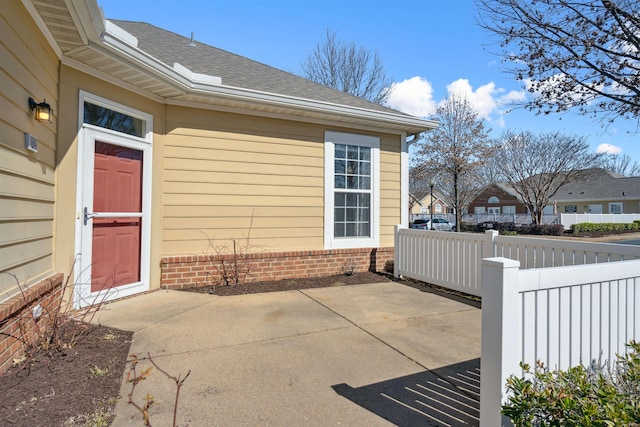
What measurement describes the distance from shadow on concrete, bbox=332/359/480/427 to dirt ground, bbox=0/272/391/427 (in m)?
1.54

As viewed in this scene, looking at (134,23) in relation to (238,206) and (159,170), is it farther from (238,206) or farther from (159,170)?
(238,206)

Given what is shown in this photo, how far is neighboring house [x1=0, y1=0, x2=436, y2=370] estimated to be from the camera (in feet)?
9.94

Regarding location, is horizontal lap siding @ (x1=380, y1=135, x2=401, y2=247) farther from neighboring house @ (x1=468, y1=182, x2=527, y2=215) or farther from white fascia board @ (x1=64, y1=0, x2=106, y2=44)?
neighboring house @ (x1=468, y1=182, x2=527, y2=215)

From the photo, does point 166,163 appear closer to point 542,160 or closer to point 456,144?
point 456,144

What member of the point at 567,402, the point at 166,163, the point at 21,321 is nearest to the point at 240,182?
the point at 166,163

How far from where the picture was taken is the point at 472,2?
456cm

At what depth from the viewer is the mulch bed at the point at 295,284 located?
5.16 metres

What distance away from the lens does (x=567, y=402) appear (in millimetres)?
1405

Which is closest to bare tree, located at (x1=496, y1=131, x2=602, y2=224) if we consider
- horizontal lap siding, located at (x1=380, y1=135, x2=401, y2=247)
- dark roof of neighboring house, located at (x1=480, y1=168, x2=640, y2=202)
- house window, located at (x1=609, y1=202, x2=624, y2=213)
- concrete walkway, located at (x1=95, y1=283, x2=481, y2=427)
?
dark roof of neighboring house, located at (x1=480, y1=168, x2=640, y2=202)

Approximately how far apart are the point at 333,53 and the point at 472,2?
14.9 metres

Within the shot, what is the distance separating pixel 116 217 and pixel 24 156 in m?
1.59

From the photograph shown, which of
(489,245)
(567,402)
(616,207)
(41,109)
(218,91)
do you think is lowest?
(567,402)

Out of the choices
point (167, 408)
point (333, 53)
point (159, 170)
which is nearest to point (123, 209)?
point (159, 170)

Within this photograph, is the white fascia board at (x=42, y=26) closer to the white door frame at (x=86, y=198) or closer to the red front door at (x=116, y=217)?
the white door frame at (x=86, y=198)
